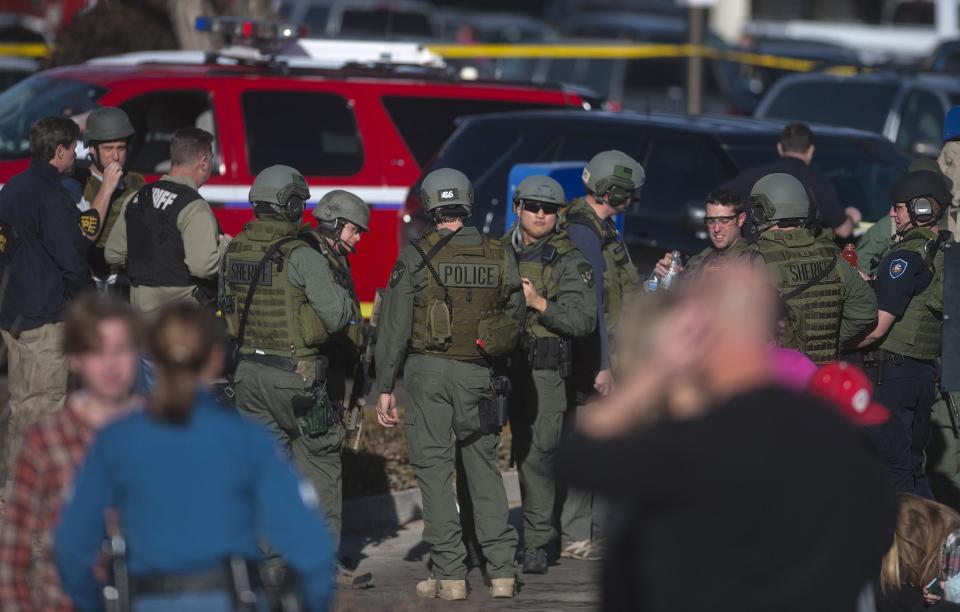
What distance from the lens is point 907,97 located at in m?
14.6

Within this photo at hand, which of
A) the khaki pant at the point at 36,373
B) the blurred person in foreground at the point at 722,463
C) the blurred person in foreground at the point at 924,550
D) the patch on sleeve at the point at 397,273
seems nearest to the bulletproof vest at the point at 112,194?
the khaki pant at the point at 36,373

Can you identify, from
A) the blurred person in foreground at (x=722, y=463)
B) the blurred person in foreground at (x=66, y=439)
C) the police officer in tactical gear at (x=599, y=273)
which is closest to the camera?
the blurred person in foreground at (x=722, y=463)

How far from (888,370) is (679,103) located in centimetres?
1515

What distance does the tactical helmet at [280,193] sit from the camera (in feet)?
22.8

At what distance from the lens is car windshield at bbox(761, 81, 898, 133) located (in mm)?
14875

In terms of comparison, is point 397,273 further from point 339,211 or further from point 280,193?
point 280,193

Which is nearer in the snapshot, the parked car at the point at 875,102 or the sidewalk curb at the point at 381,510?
the sidewalk curb at the point at 381,510

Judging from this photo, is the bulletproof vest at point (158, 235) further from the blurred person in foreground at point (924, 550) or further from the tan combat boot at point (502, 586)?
the blurred person in foreground at point (924, 550)

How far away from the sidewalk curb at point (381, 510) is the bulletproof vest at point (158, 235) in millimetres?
1597

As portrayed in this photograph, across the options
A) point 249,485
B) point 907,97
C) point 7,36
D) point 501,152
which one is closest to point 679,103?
point 907,97

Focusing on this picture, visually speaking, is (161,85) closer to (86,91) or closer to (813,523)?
(86,91)

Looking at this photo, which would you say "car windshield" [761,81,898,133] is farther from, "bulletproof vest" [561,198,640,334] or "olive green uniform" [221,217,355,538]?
"olive green uniform" [221,217,355,538]

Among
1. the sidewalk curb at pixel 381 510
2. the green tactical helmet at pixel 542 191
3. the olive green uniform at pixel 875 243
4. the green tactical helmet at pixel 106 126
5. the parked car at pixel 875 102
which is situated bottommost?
the sidewalk curb at pixel 381 510

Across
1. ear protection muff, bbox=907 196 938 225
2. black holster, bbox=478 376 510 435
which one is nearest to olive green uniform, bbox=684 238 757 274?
ear protection muff, bbox=907 196 938 225
